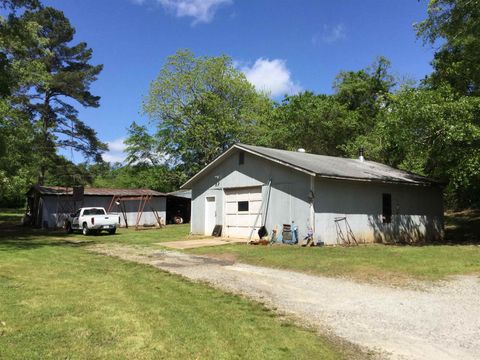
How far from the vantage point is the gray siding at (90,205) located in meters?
32.1

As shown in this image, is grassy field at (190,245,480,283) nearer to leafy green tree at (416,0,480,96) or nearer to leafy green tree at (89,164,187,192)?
leafy green tree at (416,0,480,96)

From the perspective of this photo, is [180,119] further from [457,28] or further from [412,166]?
[457,28]

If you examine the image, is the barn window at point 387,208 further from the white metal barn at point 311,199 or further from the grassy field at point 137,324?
the grassy field at point 137,324

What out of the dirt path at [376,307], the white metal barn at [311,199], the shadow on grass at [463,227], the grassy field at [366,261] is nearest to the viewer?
the dirt path at [376,307]

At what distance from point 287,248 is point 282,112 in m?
32.6

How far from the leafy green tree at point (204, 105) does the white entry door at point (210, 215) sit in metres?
20.6

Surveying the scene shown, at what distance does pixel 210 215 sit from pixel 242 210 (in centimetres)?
271

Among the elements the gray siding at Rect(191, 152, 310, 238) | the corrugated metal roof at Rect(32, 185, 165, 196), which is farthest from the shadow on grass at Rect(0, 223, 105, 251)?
the corrugated metal roof at Rect(32, 185, 165, 196)

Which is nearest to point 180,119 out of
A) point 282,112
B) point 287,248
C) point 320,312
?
point 282,112

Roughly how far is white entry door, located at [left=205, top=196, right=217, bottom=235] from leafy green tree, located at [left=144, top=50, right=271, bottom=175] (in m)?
20.6

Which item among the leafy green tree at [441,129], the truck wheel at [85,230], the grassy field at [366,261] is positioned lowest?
the grassy field at [366,261]

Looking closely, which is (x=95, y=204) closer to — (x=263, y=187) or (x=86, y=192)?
(x=86, y=192)

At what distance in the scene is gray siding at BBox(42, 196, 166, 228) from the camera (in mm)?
32125

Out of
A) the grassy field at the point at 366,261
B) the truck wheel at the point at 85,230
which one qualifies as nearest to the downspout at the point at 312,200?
the grassy field at the point at 366,261
